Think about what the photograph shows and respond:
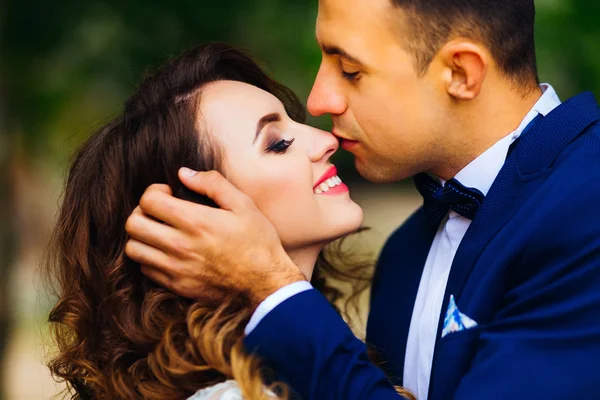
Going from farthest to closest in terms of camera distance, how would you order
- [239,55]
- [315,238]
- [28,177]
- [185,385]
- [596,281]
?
1. [28,177]
2. [239,55]
3. [315,238]
4. [185,385]
5. [596,281]

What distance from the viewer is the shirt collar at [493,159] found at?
299 cm

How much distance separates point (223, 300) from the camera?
9.03 ft

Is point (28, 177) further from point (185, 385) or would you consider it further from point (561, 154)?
point (561, 154)

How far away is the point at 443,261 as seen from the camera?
315cm

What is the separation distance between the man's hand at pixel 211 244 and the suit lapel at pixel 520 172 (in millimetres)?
521

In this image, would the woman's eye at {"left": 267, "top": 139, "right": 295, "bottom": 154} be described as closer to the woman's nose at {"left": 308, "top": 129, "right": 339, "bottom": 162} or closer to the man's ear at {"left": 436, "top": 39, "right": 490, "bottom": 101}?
the woman's nose at {"left": 308, "top": 129, "right": 339, "bottom": 162}

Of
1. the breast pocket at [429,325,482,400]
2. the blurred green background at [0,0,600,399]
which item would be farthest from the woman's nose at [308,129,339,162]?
the blurred green background at [0,0,600,399]

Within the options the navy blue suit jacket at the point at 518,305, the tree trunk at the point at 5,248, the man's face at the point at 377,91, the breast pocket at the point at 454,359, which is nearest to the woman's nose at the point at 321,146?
the man's face at the point at 377,91

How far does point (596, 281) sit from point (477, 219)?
0.48 meters

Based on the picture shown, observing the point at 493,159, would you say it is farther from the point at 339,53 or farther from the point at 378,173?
the point at 339,53

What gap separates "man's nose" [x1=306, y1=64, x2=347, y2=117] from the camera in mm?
3100

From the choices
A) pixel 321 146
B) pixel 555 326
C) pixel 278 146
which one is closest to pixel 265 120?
pixel 278 146

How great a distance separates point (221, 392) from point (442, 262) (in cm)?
100

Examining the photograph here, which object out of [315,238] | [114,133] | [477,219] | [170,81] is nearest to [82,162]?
[114,133]
